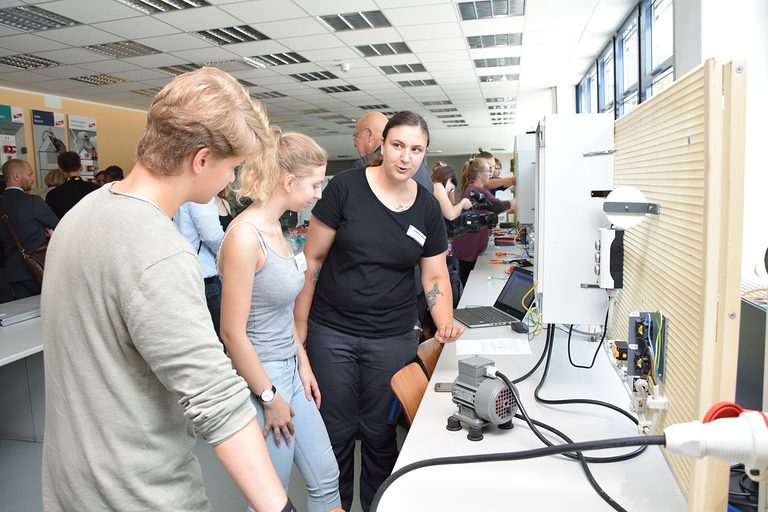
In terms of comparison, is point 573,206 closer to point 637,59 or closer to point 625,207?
point 625,207

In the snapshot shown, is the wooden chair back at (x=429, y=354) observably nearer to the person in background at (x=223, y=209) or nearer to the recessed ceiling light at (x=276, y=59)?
the person in background at (x=223, y=209)

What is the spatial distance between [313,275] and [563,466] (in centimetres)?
105

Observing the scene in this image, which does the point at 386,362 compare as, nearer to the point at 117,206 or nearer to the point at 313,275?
the point at 313,275

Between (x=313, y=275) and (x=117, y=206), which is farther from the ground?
(x=117, y=206)

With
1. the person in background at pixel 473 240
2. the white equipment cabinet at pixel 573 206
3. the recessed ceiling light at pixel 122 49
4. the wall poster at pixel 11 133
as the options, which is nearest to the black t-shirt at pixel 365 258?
the white equipment cabinet at pixel 573 206

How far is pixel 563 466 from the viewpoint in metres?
1.14

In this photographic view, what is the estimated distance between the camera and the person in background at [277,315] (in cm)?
138

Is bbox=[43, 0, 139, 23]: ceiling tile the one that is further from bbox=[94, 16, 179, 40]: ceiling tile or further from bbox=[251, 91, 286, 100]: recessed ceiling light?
bbox=[251, 91, 286, 100]: recessed ceiling light

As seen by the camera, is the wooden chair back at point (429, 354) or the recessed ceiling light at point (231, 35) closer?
the wooden chair back at point (429, 354)

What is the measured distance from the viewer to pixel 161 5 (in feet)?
15.4

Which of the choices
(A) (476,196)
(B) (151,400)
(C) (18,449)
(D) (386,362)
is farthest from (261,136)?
(A) (476,196)

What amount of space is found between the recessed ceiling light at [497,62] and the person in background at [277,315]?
5.90 meters

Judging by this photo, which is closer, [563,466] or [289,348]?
[563,466]

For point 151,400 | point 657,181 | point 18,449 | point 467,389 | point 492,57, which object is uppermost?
point 492,57
